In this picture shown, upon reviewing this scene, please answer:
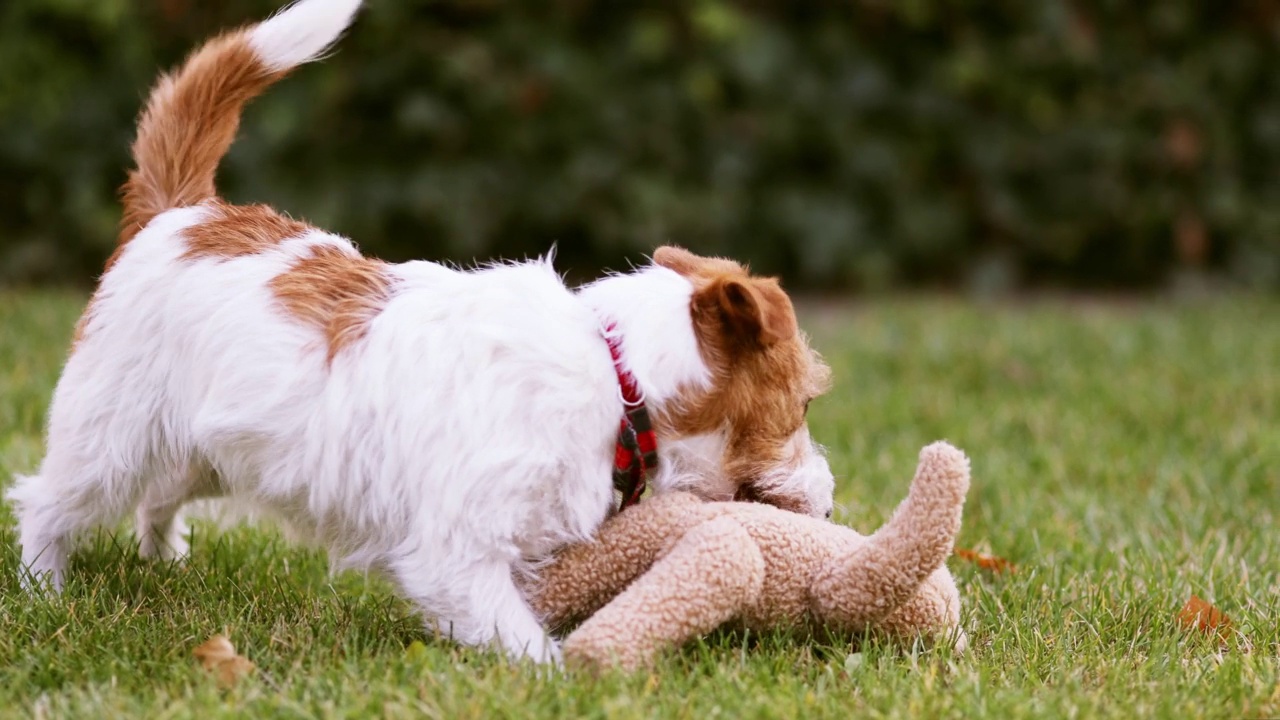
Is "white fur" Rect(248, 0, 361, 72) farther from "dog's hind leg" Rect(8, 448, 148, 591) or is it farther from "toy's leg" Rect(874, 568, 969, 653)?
"toy's leg" Rect(874, 568, 969, 653)

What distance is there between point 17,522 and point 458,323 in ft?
4.80

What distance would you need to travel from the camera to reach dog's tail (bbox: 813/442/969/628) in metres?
2.51

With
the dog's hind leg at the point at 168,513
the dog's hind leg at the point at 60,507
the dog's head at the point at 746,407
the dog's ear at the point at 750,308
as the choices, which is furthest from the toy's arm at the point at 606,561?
the dog's hind leg at the point at 60,507

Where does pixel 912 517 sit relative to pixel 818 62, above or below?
below

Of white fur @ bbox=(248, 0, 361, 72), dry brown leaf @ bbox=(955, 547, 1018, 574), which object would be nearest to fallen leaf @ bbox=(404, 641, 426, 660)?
white fur @ bbox=(248, 0, 361, 72)

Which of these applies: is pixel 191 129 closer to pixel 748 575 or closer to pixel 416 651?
pixel 416 651

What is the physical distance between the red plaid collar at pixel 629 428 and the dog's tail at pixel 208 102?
42.3 inches

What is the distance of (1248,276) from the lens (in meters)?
8.27

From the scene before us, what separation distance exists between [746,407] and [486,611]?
0.65 metres

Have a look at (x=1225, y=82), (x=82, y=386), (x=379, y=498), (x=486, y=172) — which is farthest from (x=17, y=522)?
(x=1225, y=82)

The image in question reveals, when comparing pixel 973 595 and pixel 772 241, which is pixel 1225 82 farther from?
pixel 973 595

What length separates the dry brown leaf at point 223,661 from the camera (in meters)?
2.43

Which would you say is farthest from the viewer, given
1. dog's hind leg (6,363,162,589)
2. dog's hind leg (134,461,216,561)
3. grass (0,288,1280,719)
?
dog's hind leg (134,461,216,561)

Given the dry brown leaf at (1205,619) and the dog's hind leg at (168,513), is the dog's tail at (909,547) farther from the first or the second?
the dog's hind leg at (168,513)
